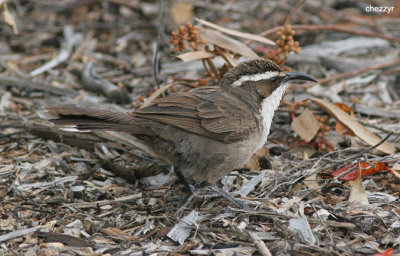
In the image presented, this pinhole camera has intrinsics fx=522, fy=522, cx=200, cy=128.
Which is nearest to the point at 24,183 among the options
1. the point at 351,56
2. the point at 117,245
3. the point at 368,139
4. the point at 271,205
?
the point at 117,245

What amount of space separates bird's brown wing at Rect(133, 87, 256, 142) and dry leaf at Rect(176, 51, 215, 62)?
556 millimetres

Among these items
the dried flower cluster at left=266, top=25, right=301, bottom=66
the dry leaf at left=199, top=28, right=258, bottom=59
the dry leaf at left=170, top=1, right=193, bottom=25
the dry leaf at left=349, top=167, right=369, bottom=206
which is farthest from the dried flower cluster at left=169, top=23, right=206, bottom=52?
the dry leaf at left=170, top=1, right=193, bottom=25

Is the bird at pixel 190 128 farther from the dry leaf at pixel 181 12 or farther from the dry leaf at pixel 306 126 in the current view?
the dry leaf at pixel 181 12

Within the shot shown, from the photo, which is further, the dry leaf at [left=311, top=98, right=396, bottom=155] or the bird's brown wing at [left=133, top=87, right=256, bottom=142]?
the dry leaf at [left=311, top=98, right=396, bottom=155]

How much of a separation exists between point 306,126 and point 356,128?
56cm

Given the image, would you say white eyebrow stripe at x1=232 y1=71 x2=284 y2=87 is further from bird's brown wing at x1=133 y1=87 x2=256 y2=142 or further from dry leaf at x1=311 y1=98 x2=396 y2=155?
dry leaf at x1=311 y1=98 x2=396 y2=155

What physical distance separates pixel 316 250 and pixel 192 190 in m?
1.55

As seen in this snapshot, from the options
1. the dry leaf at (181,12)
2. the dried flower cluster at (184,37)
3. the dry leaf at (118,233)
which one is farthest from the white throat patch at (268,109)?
the dry leaf at (181,12)

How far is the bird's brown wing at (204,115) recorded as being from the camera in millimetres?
5191

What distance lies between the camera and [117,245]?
4.42 metres

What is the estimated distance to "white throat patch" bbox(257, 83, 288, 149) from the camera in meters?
5.48

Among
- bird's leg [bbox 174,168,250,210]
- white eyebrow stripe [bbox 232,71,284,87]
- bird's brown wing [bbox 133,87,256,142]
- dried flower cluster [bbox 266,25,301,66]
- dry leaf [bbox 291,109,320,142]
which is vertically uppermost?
dried flower cluster [bbox 266,25,301,66]

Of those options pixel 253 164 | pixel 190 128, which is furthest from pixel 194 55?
pixel 253 164

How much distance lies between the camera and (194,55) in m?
5.96
